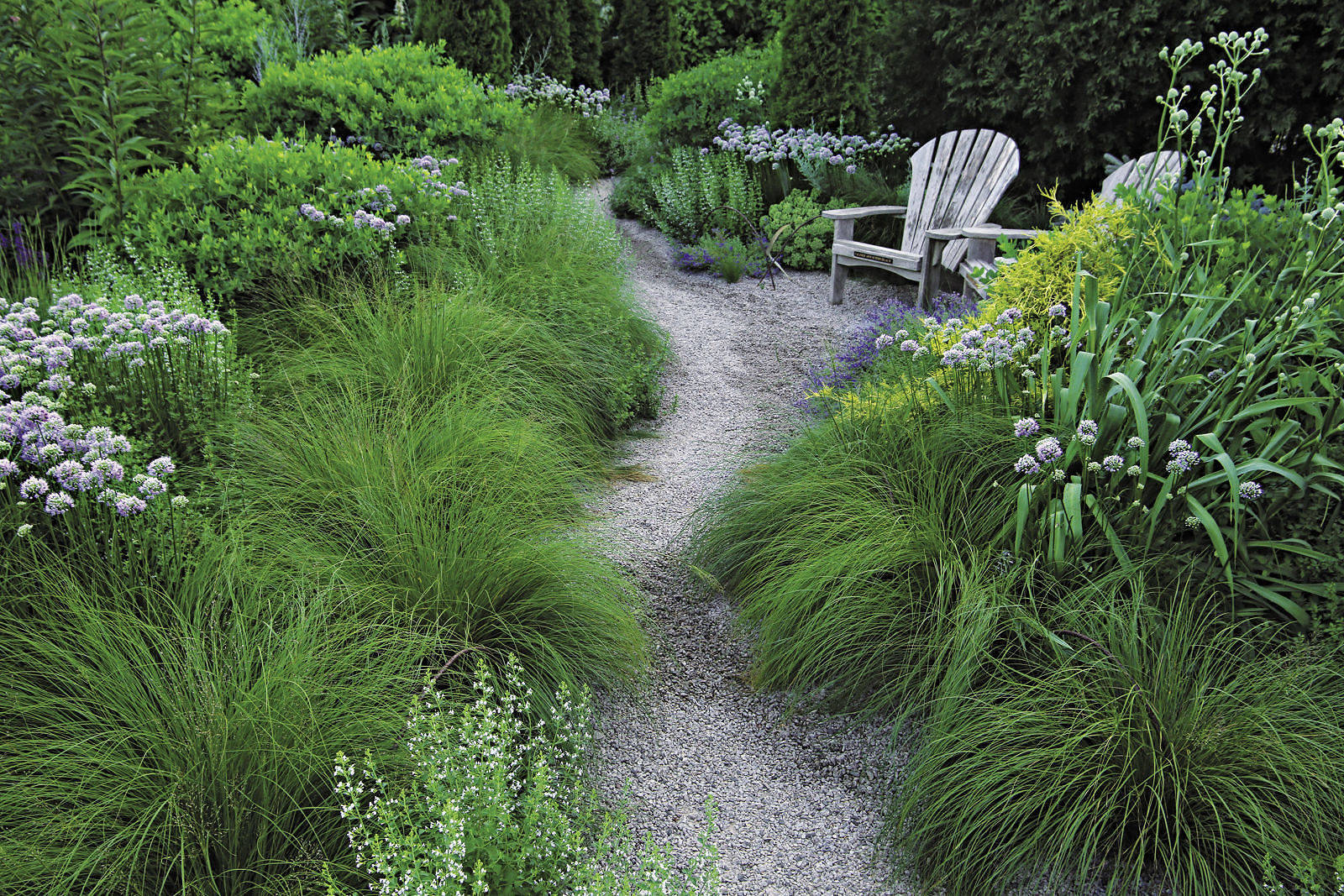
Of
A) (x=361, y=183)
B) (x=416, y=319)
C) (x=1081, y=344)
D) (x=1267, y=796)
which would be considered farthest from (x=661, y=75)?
(x=1267, y=796)

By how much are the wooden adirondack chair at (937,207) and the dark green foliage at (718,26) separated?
643 cm

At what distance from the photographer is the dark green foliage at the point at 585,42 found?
1147cm

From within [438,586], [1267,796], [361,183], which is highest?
[361,183]

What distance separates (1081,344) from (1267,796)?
168cm

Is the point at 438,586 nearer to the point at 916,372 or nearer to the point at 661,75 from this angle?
the point at 916,372

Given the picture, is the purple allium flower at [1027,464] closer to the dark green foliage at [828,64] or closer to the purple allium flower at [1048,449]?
the purple allium flower at [1048,449]

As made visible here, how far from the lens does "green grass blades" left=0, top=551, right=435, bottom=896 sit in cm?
186

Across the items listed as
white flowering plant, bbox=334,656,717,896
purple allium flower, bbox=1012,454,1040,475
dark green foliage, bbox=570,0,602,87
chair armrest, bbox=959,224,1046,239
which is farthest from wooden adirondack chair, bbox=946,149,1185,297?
dark green foliage, bbox=570,0,602,87

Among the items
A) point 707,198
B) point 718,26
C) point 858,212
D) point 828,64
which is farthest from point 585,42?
point 858,212

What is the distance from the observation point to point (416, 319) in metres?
3.92

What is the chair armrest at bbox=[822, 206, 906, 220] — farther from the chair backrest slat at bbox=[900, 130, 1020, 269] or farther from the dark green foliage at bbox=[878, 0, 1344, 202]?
the dark green foliage at bbox=[878, 0, 1344, 202]

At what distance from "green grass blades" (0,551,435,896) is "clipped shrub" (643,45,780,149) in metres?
7.12

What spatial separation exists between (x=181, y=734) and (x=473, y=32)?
8868 mm

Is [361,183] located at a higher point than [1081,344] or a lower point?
higher
